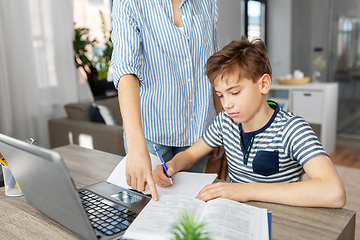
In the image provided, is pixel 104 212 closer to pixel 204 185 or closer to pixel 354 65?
pixel 204 185

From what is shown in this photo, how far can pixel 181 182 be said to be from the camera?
0.96 meters

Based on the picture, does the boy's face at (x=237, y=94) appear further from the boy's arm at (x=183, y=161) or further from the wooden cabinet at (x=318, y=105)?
the wooden cabinet at (x=318, y=105)

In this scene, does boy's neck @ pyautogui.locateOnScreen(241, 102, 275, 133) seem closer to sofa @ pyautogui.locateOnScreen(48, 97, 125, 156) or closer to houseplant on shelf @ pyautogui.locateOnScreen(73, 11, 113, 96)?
sofa @ pyautogui.locateOnScreen(48, 97, 125, 156)

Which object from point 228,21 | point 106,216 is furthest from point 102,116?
point 228,21

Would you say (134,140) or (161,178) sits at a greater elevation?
(134,140)

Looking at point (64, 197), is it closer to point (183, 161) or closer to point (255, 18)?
point (183, 161)

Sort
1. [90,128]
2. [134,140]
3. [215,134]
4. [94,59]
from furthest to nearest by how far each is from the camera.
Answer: [94,59]
[90,128]
[215,134]
[134,140]

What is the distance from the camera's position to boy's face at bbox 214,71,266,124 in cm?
100

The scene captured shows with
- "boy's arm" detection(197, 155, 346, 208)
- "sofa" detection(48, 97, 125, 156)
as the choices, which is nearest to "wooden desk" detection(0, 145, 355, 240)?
"boy's arm" detection(197, 155, 346, 208)

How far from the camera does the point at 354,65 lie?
4.21m

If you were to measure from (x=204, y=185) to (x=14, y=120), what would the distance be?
2572mm

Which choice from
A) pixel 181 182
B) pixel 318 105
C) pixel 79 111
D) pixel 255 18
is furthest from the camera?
pixel 255 18

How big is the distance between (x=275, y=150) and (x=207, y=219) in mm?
431

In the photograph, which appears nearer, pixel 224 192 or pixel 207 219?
pixel 207 219
